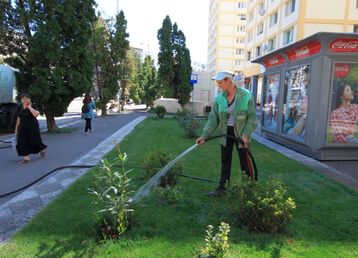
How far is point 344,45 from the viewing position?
6922 millimetres

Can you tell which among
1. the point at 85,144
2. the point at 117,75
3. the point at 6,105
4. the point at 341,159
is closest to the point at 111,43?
the point at 117,75

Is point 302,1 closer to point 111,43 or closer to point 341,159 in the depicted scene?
point 111,43

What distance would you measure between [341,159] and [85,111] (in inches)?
386

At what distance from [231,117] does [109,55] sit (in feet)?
70.5

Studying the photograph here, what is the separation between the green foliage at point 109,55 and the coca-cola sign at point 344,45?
1875 centimetres

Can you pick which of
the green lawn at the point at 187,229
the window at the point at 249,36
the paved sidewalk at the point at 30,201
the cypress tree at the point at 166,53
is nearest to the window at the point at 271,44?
the window at the point at 249,36

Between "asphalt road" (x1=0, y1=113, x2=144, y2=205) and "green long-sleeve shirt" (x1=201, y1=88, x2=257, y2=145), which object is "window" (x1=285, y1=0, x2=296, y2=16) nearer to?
"asphalt road" (x1=0, y1=113, x2=144, y2=205)

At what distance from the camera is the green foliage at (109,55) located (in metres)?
23.1

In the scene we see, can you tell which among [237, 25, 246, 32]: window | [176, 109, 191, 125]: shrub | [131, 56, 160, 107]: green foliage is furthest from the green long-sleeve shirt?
[237, 25, 246, 32]: window

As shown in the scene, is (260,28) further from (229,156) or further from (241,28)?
(229,156)

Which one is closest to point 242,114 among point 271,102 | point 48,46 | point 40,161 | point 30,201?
point 30,201

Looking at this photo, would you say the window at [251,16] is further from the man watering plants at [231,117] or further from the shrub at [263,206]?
the shrub at [263,206]

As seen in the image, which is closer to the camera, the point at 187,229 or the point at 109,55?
the point at 187,229

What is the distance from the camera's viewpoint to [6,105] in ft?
42.2
